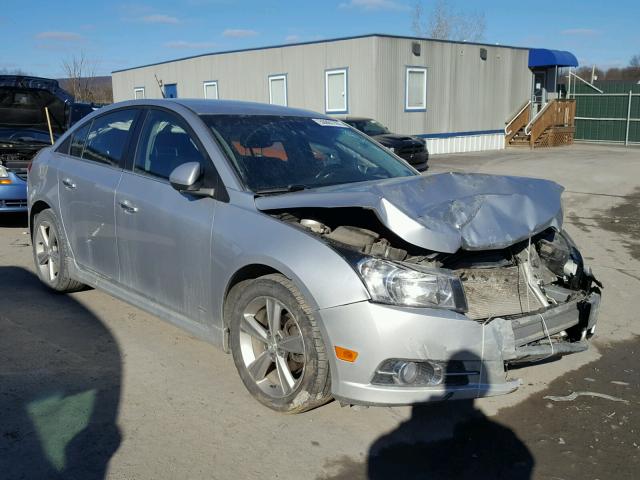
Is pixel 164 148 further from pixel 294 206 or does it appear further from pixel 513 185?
pixel 513 185

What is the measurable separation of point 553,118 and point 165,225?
82.7 feet

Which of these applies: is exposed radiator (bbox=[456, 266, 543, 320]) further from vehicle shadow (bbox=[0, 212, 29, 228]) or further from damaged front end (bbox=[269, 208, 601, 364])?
vehicle shadow (bbox=[0, 212, 29, 228])

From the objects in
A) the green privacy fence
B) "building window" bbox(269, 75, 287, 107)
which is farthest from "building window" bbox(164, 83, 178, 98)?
Result: the green privacy fence

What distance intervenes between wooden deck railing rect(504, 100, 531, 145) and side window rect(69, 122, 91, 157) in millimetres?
23478

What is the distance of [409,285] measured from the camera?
9.83 ft

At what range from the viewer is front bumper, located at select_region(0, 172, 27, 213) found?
25.9 ft

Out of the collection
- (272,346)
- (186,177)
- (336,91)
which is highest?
(336,91)

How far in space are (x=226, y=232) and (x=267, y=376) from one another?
871 mm

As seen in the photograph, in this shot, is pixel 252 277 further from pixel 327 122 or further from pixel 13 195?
pixel 13 195

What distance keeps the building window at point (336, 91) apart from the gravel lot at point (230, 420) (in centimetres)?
1683

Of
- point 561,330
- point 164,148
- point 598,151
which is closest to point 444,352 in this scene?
point 561,330

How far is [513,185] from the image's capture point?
382 cm

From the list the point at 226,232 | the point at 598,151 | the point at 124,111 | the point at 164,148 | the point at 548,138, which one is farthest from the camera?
the point at 548,138

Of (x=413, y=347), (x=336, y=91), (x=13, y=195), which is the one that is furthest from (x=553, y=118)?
(x=413, y=347)
